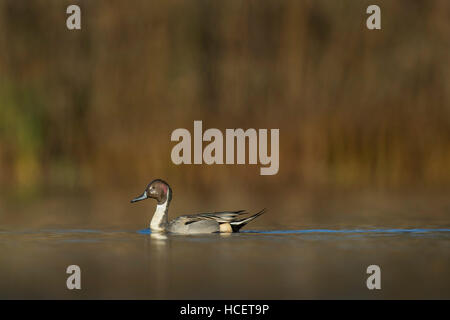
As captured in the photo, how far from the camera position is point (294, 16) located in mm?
16625

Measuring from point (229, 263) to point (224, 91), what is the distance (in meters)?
7.98

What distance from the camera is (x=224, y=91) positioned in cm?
1612

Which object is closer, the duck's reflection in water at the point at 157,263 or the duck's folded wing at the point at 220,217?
the duck's reflection in water at the point at 157,263

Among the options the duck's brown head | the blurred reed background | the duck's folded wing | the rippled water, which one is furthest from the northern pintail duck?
the blurred reed background

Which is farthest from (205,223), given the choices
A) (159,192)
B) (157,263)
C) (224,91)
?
(224,91)

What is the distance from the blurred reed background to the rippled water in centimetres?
508

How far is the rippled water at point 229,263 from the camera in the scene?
23.6 feet

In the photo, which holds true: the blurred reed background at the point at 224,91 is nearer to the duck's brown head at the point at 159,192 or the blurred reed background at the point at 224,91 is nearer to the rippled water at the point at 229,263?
the duck's brown head at the point at 159,192

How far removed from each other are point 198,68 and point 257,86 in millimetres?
983

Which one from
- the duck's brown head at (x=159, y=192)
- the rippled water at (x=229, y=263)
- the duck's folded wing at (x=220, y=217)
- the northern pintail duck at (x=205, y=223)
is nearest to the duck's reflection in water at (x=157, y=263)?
the rippled water at (x=229, y=263)

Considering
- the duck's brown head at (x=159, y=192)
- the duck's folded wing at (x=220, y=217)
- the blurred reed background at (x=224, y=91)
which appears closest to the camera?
the duck's folded wing at (x=220, y=217)

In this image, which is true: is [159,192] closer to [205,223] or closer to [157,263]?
[205,223]

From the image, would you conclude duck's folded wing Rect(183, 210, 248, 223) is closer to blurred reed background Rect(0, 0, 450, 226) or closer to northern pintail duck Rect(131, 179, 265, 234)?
northern pintail duck Rect(131, 179, 265, 234)

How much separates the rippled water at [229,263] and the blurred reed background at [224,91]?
5.08 m
